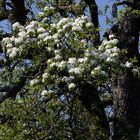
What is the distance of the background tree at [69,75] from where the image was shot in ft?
32.5

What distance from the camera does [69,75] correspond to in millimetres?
9852

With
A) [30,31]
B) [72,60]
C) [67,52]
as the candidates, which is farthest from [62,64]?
[30,31]

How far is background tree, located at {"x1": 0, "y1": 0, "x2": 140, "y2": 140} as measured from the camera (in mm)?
9898

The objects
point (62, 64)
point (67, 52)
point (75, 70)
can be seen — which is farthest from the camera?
point (67, 52)

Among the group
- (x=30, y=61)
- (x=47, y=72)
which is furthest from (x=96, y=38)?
(x=47, y=72)

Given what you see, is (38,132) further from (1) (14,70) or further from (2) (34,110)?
(1) (14,70)

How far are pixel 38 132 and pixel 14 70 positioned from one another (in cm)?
277

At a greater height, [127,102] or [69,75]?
[69,75]

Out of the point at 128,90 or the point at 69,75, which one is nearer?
the point at 69,75

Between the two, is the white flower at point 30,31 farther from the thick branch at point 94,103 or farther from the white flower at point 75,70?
the thick branch at point 94,103

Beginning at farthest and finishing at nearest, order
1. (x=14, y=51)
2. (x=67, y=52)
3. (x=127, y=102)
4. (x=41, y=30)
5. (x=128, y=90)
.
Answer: (x=128, y=90), (x=127, y=102), (x=67, y=52), (x=41, y=30), (x=14, y=51)

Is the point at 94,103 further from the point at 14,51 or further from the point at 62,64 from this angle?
the point at 14,51

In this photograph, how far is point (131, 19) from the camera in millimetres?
13078

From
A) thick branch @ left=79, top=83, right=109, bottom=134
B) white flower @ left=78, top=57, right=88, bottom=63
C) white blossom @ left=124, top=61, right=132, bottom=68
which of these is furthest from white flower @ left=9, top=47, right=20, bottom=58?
thick branch @ left=79, top=83, right=109, bottom=134
